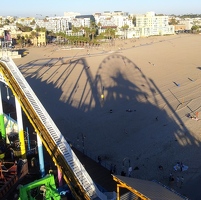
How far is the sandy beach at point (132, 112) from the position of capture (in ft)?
54.2

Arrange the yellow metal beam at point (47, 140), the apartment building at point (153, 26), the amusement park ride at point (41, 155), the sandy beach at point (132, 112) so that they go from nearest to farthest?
the amusement park ride at point (41, 155), the yellow metal beam at point (47, 140), the sandy beach at point (132, 112), the apartment building at point (153, 26)

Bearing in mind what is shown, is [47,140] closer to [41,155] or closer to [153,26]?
[41,155]

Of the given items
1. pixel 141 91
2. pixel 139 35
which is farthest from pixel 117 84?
pixel 139 35

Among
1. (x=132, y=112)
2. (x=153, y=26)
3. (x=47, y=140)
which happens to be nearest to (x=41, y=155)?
(x=47, y=140)

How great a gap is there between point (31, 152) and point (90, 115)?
317 inches

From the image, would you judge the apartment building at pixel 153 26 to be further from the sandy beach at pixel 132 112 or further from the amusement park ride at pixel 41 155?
the amusement park ride at pixel 41 155

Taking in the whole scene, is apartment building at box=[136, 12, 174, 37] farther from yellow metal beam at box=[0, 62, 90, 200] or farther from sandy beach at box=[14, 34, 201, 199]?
yellow metal beam at box=[0, 62, 90, 200]

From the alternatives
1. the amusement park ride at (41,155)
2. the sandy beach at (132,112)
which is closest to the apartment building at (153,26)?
the sandy beach at (132,112)

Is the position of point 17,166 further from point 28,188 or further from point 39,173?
point 28,188

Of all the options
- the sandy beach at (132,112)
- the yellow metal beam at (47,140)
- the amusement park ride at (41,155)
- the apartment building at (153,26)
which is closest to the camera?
the amusement park ride at (41,155)

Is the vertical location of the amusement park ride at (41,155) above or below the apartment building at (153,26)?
below

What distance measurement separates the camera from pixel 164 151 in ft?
57.2

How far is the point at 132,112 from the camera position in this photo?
944 inches

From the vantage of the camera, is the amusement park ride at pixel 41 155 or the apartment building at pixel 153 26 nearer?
the amusement park ride at pixel 41 155
